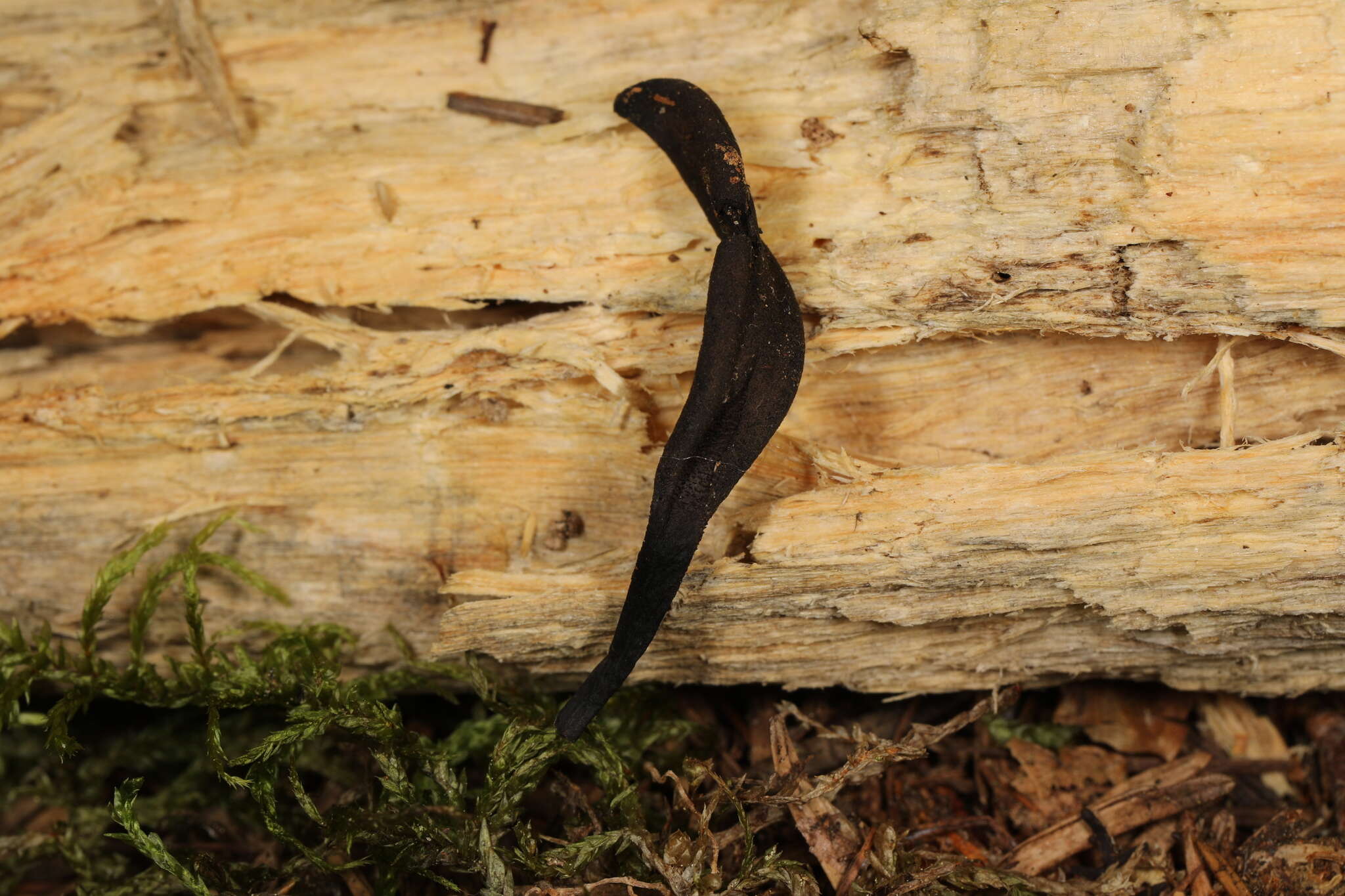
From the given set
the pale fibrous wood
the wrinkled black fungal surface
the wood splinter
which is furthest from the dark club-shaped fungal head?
the wood splinter

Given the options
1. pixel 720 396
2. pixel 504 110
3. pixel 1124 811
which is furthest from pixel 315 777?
pixel 1124 811

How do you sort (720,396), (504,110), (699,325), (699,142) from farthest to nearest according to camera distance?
(504,110)
(699,325)
(699,142)
(720,396)

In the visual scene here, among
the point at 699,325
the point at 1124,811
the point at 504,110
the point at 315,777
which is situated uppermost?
the point at 504,110

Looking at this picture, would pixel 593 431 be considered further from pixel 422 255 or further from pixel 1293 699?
pixel 1293 699

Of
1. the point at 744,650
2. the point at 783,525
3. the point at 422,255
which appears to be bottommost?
the point at 744,650

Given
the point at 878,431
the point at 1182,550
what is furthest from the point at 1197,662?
the point at 878,431

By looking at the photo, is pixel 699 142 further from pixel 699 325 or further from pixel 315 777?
pixel 315 777
